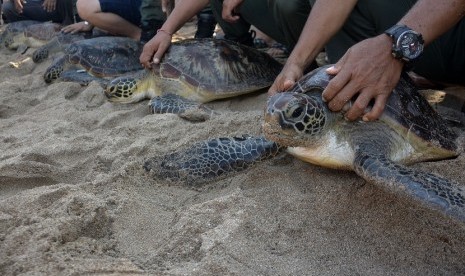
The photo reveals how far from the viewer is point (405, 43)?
1619 millimetres

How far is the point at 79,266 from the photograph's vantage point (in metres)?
1.24

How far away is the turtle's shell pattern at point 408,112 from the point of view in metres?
1.75

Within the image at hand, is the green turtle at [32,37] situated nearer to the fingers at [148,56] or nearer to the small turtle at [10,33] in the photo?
the small turtle at [10,33]

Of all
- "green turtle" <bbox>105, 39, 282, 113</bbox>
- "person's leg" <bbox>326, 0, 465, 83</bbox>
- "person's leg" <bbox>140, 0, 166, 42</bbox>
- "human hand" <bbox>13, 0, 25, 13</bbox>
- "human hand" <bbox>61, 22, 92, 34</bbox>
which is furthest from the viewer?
"human hand" <bbox>13, 0, 25, 13</bbox>

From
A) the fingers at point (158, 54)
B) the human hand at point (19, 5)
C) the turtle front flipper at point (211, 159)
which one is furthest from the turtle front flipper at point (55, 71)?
the human hand at point (19, 5)

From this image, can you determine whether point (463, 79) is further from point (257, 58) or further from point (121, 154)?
point (121, 154)

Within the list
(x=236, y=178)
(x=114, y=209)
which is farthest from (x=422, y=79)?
(x=114, y=209)

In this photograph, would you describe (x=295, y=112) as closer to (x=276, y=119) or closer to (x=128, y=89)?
(x=276, y=119)

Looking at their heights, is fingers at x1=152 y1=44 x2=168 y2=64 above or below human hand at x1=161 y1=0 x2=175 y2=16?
above

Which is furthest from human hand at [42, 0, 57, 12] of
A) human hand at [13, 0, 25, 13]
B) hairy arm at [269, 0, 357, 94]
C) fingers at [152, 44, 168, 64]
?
hairy arm at [269, 0, 357, 94]

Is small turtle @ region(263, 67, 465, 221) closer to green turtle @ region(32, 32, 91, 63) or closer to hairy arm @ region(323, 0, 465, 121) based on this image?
hairy arm @ region(323, 0, 465, 121)

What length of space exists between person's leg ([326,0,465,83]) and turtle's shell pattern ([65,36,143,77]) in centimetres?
176

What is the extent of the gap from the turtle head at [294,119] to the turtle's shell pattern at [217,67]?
1.31 metres

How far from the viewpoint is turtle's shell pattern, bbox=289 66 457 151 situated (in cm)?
175
